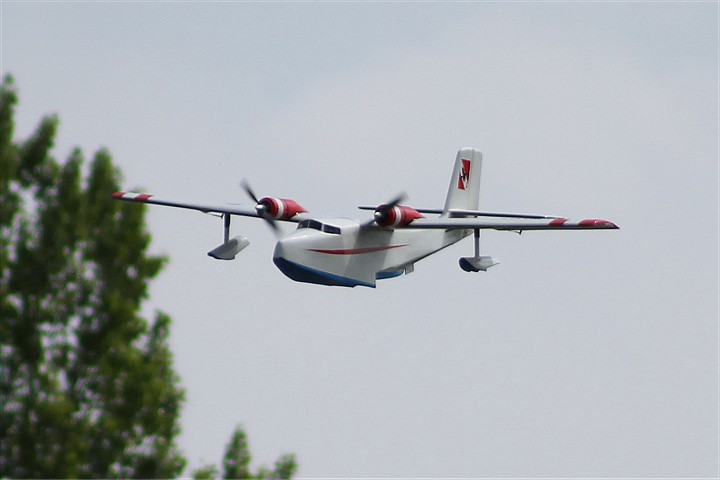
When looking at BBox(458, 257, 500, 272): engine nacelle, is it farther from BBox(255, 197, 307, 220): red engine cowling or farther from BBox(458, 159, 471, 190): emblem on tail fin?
BBox(458, 159, 471, 190): emblem on tail fin

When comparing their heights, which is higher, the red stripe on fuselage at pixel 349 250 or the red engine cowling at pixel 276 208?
the red engine cowling at pixel 276 208

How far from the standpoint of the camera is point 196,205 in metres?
54.8

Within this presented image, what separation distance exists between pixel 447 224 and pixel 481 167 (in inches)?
367

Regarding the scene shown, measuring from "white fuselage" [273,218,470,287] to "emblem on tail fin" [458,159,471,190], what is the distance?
582 centimetres

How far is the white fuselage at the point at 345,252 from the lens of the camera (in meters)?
49.4

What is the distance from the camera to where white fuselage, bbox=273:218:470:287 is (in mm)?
49438

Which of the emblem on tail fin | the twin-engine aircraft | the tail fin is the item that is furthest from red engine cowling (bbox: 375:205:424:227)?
the emblem on tail fin

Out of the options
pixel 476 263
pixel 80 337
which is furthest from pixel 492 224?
pixel 80 337

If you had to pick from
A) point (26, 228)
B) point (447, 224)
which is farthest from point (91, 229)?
point (447, 224)

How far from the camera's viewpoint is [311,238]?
164ft

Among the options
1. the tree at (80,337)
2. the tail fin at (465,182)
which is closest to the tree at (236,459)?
the tree at (80,337)

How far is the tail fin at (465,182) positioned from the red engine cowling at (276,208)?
7.52 meters

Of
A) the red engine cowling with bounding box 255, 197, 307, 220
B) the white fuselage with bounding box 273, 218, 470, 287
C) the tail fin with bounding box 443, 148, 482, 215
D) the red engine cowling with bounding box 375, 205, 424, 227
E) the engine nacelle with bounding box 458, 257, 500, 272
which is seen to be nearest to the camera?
the white fuselage with bounding box 273, 218, 470, 287

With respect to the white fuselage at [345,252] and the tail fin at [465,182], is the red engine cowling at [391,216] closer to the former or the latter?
the white fuselage at [345,252]
